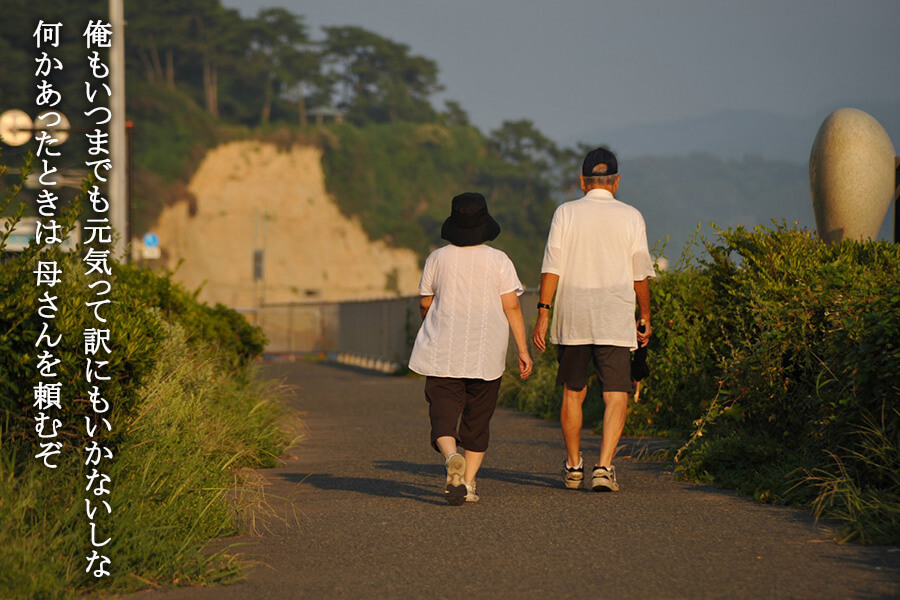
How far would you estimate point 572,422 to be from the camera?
26.2ft

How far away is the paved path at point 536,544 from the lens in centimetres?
512

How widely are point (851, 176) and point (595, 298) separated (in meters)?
6.25

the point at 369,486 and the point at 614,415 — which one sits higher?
the point at 614,415

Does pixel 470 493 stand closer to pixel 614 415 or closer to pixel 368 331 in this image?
pixel 614 415

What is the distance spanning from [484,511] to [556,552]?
133 centimetres

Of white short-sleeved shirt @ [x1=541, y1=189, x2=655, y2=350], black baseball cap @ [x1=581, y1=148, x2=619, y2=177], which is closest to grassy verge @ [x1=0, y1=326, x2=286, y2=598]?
white short-sleeved shirt @ [x1=541, y1=189, x2=655, y2=350]

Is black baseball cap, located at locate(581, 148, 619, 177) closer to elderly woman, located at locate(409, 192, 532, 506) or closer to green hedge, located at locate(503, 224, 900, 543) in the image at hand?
elderly woman, located at locate(409, 192, 532, 506)

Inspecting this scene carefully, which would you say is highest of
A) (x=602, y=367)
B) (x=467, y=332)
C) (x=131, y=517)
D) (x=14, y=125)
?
(x=14, y=125)

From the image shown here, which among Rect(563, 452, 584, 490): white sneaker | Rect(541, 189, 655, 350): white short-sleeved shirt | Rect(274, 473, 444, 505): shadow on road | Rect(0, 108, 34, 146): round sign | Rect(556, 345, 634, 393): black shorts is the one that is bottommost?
Rect(274, 473, 444, 505): shadow on road

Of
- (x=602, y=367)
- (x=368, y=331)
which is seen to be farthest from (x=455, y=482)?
(x=368, y=331)

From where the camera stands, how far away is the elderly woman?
7703mm

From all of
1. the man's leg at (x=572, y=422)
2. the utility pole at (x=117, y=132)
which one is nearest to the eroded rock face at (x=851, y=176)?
the man's leg at (x=572, y=422)

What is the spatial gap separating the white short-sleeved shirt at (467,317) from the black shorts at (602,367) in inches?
20.0

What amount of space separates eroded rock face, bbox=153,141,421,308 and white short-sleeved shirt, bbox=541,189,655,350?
6182 cm
